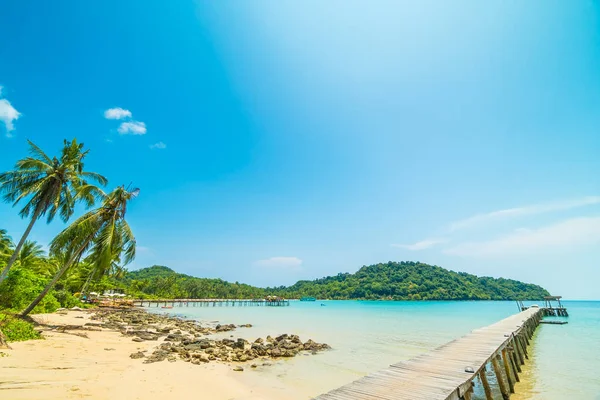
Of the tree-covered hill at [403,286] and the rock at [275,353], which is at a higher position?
the tree-covered hill at [403,286]

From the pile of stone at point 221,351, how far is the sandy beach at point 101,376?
797 millimetres

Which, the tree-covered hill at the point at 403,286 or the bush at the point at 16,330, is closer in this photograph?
the bush at the point at 16,330

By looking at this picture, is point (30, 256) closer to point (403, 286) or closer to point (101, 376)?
point (101, 376)

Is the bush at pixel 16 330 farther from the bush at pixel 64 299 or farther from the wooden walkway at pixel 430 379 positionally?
the bush at pixel 64 299

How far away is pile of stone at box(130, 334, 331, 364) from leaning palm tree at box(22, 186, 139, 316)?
5.83 metres

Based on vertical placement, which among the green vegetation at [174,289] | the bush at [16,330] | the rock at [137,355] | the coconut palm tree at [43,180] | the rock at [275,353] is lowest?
the rock at [275,353]

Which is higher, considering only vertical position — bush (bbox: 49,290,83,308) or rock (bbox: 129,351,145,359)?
bush (bbox: 49,290,83,308)

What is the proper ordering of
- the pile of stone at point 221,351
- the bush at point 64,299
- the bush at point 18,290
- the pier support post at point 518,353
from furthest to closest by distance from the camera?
the bush at point 64,299
the bush at point 18,290
the pier support post at point 518,353
the pile of stone at point 221,351

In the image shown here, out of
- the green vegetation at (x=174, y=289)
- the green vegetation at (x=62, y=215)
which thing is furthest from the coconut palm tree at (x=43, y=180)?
the green vegetation at (x=174, y=289)

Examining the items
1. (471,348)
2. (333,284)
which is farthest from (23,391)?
(333,284)

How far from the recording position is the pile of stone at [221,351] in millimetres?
12383

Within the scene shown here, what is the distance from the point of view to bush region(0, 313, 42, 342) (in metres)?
11.4

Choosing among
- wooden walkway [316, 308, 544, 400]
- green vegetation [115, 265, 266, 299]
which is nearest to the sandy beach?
wooden walkway [316, 308, 544, 400]

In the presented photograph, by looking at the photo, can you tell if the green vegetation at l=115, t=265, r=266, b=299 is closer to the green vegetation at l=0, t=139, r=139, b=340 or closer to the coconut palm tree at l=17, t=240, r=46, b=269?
the coconut palm tree at l=17, t=240, r=46, b=269
